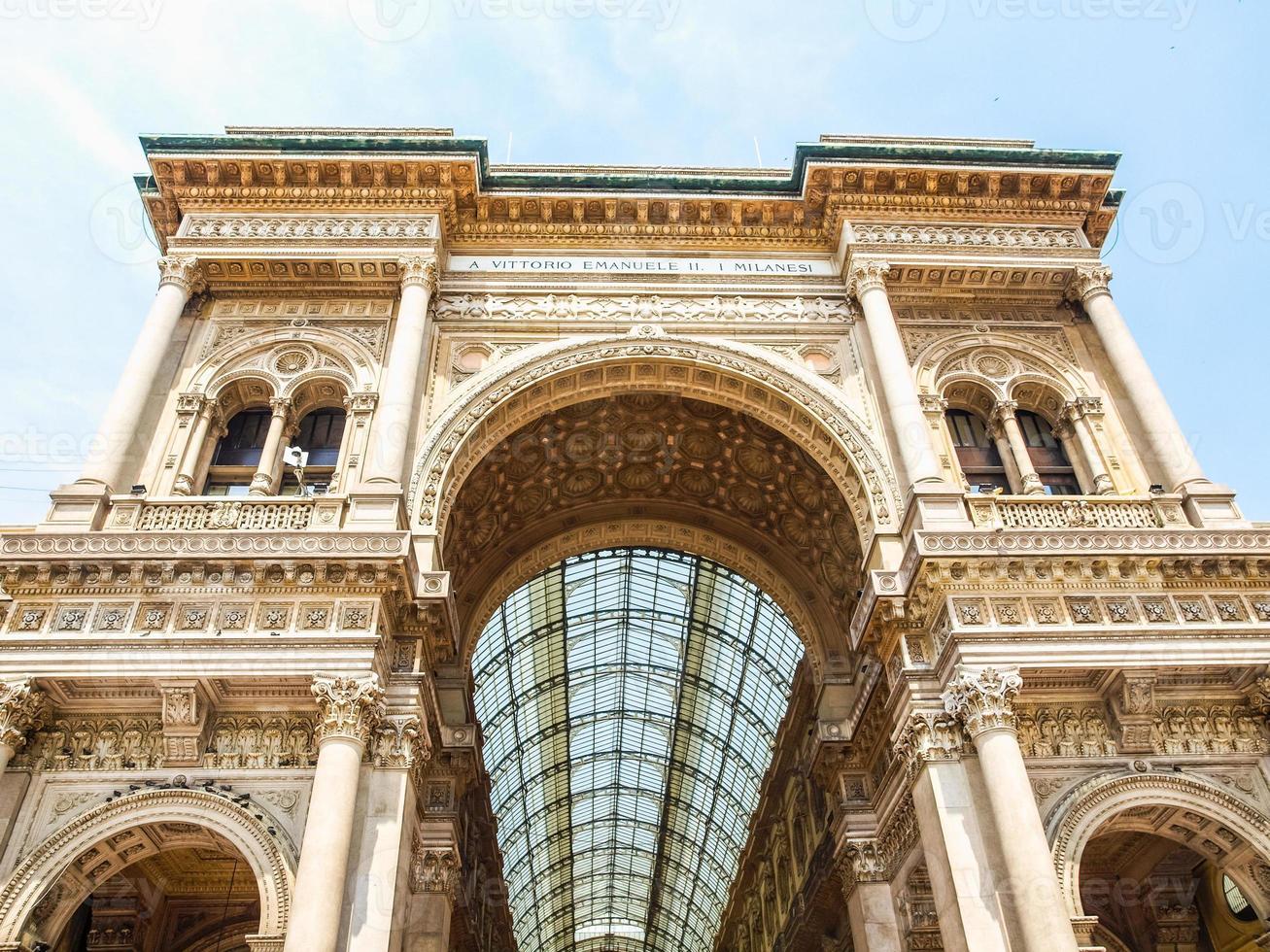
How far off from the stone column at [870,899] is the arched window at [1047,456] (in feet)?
25.9

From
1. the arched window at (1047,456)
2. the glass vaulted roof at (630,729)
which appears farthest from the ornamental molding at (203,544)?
the arched window at (1047,456)

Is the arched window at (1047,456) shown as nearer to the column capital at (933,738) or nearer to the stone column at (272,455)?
the column capital at (933,738)

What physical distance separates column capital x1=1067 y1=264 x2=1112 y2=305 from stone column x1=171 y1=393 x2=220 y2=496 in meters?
17.9

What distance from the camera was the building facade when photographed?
45.9ft

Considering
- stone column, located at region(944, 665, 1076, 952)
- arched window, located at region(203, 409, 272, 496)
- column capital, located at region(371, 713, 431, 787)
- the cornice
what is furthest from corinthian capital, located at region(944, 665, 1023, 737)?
arched window, located at region(203, 409, 272, 496)

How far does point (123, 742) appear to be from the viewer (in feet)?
47.3

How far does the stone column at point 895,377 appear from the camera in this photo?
17.5 metres

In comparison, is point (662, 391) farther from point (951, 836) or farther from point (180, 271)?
point (951, 836)

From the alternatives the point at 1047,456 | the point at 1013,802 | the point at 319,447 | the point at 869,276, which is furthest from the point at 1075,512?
the point at 319,447

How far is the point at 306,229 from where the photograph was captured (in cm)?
2034

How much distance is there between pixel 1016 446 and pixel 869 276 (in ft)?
15.4

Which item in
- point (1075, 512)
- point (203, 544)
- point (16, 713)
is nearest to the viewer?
point (16, 713)

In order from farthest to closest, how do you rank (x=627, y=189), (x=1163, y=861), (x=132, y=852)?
(x=627, y=189), (x=1163, y=861), (x=132, y=852)

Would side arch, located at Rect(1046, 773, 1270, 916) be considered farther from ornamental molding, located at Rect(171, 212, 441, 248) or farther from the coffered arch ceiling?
ornamental molding, located at Rect(171, 212, 441, 248)
